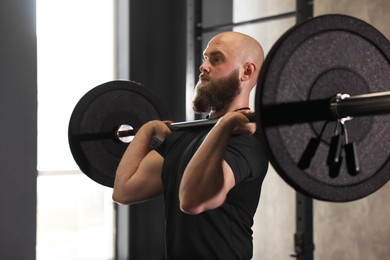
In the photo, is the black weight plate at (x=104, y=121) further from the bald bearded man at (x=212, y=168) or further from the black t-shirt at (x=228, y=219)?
the black t-shirt at (x=228, y=219)

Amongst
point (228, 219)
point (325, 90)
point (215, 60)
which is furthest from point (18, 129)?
point (325, 90)

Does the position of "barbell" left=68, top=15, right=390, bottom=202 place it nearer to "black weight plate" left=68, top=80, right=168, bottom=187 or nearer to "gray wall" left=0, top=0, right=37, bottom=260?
"black weight plate" left=68, top=80, right=168, bottom=187

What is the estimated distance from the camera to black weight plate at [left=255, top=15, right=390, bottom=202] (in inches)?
58.8

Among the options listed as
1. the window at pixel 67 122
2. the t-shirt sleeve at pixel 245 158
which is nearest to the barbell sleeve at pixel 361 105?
the t-shirt sleeve at pixel 245 158

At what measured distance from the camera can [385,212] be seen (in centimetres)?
331

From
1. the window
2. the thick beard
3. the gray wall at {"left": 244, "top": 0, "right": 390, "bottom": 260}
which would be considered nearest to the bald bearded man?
the thick beard

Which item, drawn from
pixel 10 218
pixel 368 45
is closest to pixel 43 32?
pixel 10 218

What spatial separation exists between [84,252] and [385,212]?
89.4 inches

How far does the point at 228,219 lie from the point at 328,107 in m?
0.58

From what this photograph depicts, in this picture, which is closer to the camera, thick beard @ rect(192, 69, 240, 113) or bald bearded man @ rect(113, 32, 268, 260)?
bald bearded man @ rect(113, 32, 268, 260)

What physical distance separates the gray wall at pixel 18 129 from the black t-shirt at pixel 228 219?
2.25 m

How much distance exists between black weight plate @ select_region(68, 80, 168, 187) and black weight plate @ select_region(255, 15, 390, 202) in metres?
1.28

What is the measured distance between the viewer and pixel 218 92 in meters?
2.11

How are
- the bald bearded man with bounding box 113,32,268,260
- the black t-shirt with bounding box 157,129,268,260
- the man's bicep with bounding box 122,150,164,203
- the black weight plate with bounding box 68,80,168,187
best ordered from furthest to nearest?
the black weight plate with bounding box 68,80,168,187 < the man's bicep with bounding box 122,150,164,203 < the black t-shirt with bounding box 157,129,268,260 < the bald bearded man with bounding box 113,32,268,260
